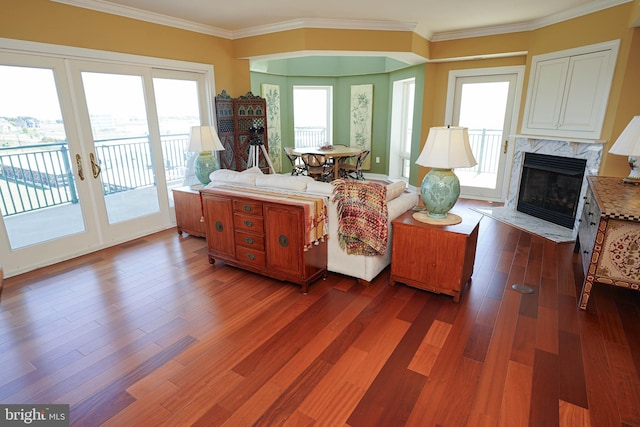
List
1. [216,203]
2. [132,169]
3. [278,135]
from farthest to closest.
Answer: [278,135] → [132,169] → [216,203]

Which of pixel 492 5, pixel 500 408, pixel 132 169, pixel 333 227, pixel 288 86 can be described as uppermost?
pixel 492 5

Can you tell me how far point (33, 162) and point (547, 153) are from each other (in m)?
6.05

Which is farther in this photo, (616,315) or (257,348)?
(616,315)

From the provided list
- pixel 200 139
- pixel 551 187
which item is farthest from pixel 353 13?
pixel 551 187

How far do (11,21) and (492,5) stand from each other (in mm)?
4991

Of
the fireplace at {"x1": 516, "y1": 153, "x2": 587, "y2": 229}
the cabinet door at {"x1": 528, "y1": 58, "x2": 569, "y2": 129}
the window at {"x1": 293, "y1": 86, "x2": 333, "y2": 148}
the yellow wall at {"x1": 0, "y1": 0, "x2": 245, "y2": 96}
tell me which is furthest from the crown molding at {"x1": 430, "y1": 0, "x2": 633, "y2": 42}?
the yellow wall at {"x1": 0, "y1": 0, "x2": 245, "y2": 96}

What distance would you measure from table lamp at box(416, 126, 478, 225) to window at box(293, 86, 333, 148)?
17.4 feet

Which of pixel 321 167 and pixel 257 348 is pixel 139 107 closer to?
pixel 321 167

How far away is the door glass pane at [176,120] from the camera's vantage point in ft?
14.9

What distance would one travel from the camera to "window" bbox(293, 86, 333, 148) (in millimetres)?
7809

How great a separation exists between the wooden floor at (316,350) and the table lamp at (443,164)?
0.74 meters

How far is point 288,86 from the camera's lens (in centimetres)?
758

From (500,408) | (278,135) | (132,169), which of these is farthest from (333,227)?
(278,135)

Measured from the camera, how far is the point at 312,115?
8.00 m
